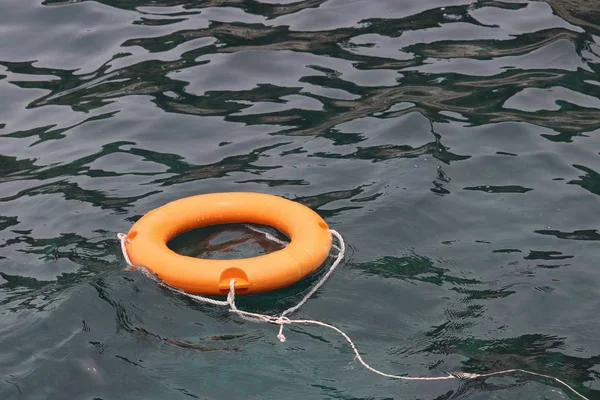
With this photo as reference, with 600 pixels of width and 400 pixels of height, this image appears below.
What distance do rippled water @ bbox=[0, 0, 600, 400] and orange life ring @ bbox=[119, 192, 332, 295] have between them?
0.13 metres

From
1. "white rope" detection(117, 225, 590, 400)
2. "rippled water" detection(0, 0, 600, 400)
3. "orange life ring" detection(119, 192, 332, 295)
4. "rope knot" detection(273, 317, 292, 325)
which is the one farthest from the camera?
"orange life ring" detection(119, 192, 332, 295)

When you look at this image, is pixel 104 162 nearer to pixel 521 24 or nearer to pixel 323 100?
pixel 323 100

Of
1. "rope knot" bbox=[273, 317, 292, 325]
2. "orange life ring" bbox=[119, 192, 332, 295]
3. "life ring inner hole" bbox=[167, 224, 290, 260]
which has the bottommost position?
"life ring inner hole" bbox=[167, 224, 290, 260]

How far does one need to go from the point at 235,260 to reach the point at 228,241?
25.8 inches

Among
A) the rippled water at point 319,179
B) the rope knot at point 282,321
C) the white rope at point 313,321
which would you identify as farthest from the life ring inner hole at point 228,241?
the rope knot at point 282,321

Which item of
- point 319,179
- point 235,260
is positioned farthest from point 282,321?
point 319,179

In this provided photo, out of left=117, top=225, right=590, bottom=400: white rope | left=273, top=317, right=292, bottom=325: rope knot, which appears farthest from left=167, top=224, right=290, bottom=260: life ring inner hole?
left=273, top=317, right=292, bottom=325: rope knot

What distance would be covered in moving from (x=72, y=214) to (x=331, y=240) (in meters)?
1.75

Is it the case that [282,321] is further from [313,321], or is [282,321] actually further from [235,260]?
[235,260]

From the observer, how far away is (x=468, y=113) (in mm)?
6566

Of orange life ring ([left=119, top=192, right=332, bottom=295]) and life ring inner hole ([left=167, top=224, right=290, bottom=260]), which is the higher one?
orange life ring ([left=119, top=192, right=332, bottom=295])

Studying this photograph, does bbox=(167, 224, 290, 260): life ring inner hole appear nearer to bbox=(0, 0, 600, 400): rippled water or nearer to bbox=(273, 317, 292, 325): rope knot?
bbox=(0, 0, 600, 400): rippled water

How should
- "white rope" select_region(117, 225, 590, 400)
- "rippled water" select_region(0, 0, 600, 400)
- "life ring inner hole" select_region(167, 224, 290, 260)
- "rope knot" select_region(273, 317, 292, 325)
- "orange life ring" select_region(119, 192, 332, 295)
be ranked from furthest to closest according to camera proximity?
"life ring inner hole" select_region(167, 224, 290, 260) < "orange life ring" select_region(119, 192, 332, 295) < "rope knot" select_region(273, 317, 292, 325) < "rippled water" select_region(0, 0, 600, 400) < "white rope" select_region(117, 225, 590, 400)

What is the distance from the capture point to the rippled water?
4.21m
